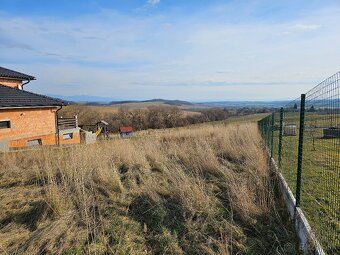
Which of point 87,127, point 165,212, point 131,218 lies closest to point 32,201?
point 131,218

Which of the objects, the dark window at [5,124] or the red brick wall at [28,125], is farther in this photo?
the red brick wall at [28,125]

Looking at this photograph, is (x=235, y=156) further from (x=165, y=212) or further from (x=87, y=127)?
(x=87, y=127)

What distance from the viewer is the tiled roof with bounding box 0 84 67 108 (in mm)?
19570

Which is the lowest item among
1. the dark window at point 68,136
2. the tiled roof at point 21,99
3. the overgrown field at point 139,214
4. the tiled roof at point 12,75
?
the dark window at point 68,136

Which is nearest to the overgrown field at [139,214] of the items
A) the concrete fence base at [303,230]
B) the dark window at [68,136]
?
the concrete fence base at [303,230]

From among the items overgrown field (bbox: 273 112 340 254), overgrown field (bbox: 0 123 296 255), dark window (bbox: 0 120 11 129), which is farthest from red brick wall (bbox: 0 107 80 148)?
overgrown field (bbox: 273 112 340 254)

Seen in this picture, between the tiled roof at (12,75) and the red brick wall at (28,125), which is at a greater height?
the tiled roof at (12,75)

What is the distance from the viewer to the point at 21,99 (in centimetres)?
2070

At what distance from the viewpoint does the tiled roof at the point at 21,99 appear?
19570mm

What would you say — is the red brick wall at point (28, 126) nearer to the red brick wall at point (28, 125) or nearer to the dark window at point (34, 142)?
the red brick wall at point (28, 125)

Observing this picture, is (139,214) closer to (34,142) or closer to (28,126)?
(28,126)

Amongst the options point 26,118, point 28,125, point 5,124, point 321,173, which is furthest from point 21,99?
point 321,173

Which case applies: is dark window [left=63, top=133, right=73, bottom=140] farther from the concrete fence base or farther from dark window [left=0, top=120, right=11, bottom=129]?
the concrete fence base

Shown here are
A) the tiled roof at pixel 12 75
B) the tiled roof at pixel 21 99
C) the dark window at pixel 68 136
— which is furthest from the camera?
the dark window at pixel 68 136
